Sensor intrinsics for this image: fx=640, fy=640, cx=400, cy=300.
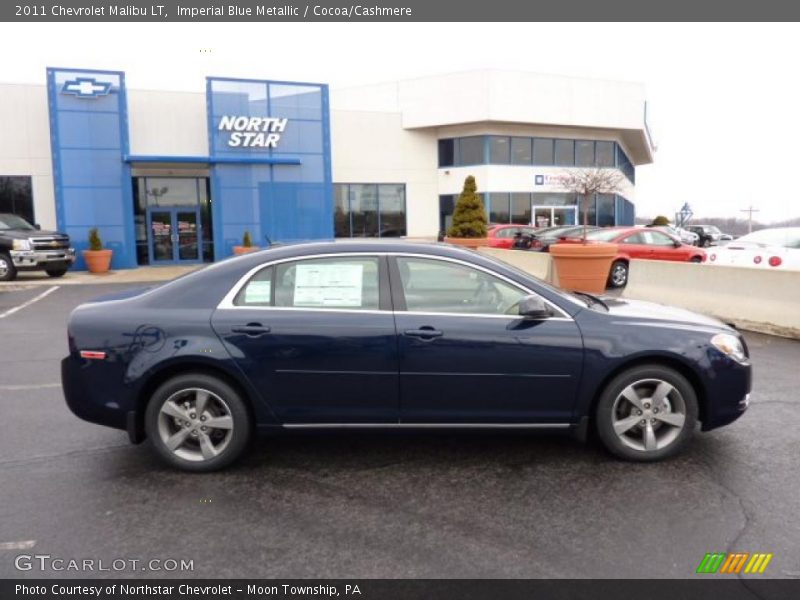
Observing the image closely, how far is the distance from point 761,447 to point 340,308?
126 inches

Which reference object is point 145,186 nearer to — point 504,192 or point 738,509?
point 504,192

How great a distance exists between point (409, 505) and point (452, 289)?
4.72 feet

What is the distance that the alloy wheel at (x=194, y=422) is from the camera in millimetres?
4195

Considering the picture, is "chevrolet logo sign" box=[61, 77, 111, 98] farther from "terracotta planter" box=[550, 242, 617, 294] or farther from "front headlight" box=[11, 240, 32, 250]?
"terracotta planter" box=[550, 242, 617, 294]

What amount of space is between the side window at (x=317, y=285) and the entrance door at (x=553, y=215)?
30.0 metres

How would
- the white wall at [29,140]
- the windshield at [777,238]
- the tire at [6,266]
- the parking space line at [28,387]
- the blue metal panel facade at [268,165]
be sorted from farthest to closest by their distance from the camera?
the blue metal panel facade at [268,165] → the white wall at [29,140] → the tire at [6,266] → the windshield at [777,238] → the parking space line at [28,387]

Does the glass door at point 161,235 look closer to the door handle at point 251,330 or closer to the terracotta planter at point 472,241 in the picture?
the terracotta planter at point 472,241

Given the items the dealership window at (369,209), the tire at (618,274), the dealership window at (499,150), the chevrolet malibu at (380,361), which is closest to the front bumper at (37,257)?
the dealership window at (369,209)

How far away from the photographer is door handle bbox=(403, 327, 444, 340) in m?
4.17

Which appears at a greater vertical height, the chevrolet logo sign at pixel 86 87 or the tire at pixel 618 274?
the chevrolet logo sign at pixel 86 87

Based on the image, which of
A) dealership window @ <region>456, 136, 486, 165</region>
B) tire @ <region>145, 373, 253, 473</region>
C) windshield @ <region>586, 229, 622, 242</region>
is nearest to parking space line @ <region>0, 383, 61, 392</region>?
tire @ <region>145, 373, 253, 473</region>

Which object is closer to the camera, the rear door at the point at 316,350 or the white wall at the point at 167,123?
the rear door at the point at 316,350

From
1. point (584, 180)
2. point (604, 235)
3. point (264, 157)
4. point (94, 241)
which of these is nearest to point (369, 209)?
point (264, 157)

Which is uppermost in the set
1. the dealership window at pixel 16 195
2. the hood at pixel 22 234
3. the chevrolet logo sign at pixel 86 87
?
the chevrolet logo sign at pixel 86 87
